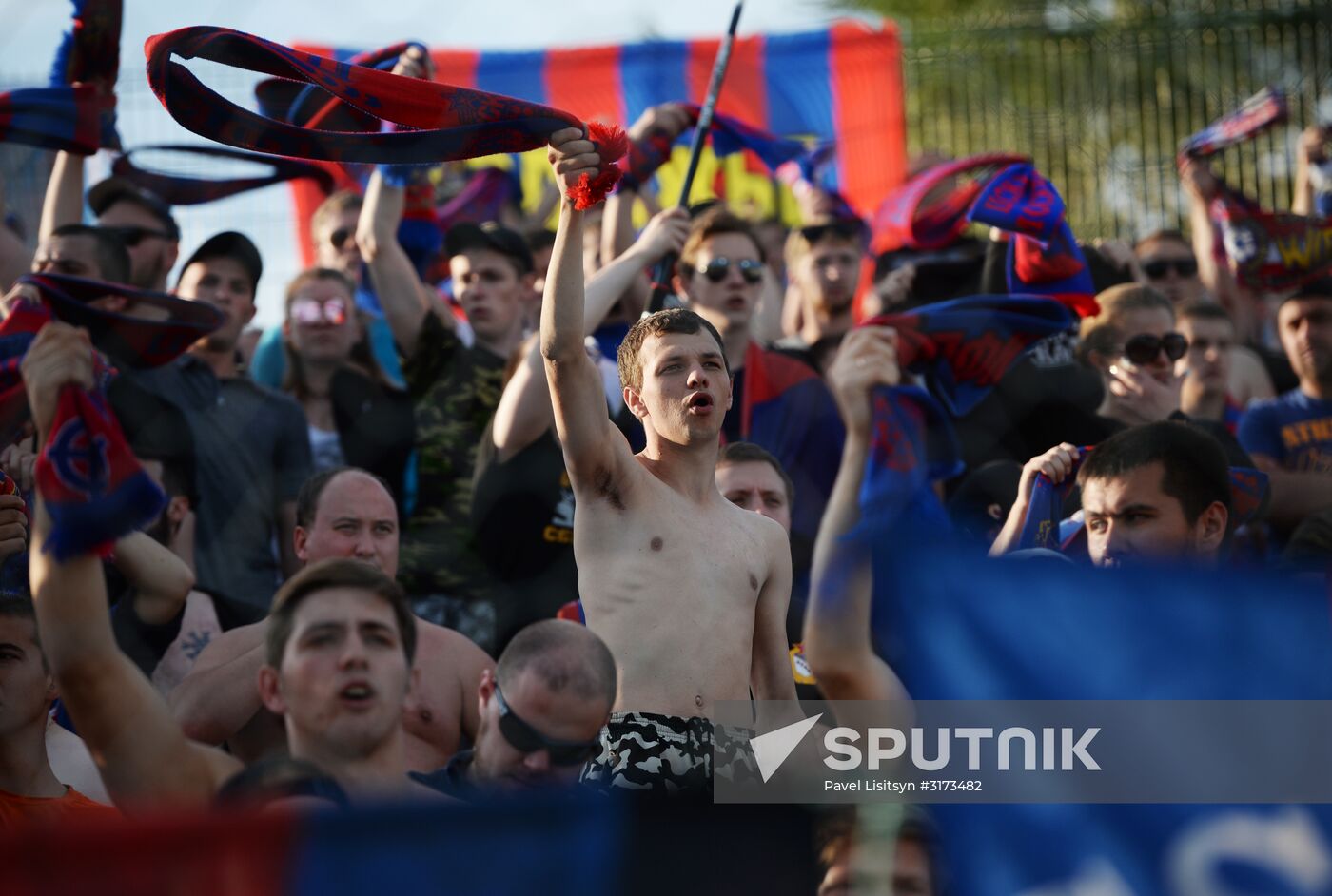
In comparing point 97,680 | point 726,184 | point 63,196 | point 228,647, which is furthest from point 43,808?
point 726,184

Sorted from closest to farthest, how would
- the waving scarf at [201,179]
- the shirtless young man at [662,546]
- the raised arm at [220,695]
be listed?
the shirtless young man at [662,546], the raised arm at [220,695], the waving scarf at [201,179]

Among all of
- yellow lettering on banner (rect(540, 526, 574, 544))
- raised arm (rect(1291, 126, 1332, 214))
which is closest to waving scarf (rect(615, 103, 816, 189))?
yellow lettering on banner (rect(540, 526, 574, 544))

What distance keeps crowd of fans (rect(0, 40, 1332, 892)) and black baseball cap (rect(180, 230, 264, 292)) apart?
0.01 metres

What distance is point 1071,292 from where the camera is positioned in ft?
13.9

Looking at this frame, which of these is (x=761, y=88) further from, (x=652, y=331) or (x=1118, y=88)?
(x=652, y=331)

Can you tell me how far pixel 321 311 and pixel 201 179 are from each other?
0.53 m

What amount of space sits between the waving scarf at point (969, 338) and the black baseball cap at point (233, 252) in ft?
6.65

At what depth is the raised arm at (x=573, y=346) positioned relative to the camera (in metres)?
2.85

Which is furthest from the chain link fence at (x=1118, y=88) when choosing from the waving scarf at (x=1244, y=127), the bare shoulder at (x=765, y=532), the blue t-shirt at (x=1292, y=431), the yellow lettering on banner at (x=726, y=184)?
the bare shoulder at (x=765, y=532)

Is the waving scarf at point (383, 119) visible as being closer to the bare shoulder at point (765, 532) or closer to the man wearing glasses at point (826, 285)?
the bare shoulder at point (765, 532)

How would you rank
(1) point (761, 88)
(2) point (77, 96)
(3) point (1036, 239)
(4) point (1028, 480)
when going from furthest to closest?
(1) point (761, 88) < (3) point (1036, 239) < (2) point (77, 96) < (4) point (1028, 480)

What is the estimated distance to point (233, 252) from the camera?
4.70 metres

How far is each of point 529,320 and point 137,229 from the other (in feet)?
3.93

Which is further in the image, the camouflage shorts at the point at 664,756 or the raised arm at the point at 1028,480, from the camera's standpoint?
the raised arm at the point at 1028,480
